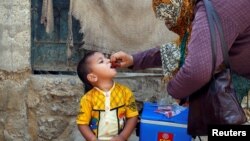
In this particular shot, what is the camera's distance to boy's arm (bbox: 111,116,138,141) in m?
2.89

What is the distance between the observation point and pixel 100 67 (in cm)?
289

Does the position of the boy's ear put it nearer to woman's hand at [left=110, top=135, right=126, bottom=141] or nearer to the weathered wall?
woman's hand at [left=110, top=135, right=126, bottom=141]

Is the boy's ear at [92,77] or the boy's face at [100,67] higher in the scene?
the boy's face at [100,67]

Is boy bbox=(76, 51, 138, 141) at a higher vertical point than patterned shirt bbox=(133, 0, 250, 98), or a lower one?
lower

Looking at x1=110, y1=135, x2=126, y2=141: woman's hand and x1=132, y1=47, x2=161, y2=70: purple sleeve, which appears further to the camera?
x1=110, y1=135, x2=126, y2=141: woman's hand

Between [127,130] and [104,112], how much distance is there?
183 mm

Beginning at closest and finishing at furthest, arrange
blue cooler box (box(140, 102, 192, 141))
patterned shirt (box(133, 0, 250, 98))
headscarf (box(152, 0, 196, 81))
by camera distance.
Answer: patterned shirt (box(133, 0, 250, 98)), headscarf (box(152, 0, 196, 81)), blue cooler box (box(140, 102, 192, 141))

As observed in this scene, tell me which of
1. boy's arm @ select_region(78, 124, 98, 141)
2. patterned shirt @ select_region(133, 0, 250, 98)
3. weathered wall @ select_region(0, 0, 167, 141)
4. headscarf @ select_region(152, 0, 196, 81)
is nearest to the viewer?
patterned shirt @ select_region(133, 0, 250, 98)

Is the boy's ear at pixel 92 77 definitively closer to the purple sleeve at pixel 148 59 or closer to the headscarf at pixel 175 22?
the purple sleeve at pixel 148 59

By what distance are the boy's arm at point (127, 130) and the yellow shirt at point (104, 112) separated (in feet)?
0.09

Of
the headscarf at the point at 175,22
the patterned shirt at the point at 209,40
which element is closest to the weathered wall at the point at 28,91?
the headscarf at the point at 175,22

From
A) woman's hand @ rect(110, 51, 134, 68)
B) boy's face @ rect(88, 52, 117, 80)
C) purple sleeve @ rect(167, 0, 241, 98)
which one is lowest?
boy's face @ rect(88, 52, 117, 80)

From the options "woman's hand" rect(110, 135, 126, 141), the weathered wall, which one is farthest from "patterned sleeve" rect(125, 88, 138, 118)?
the weathered wall

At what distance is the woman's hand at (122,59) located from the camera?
282cm
